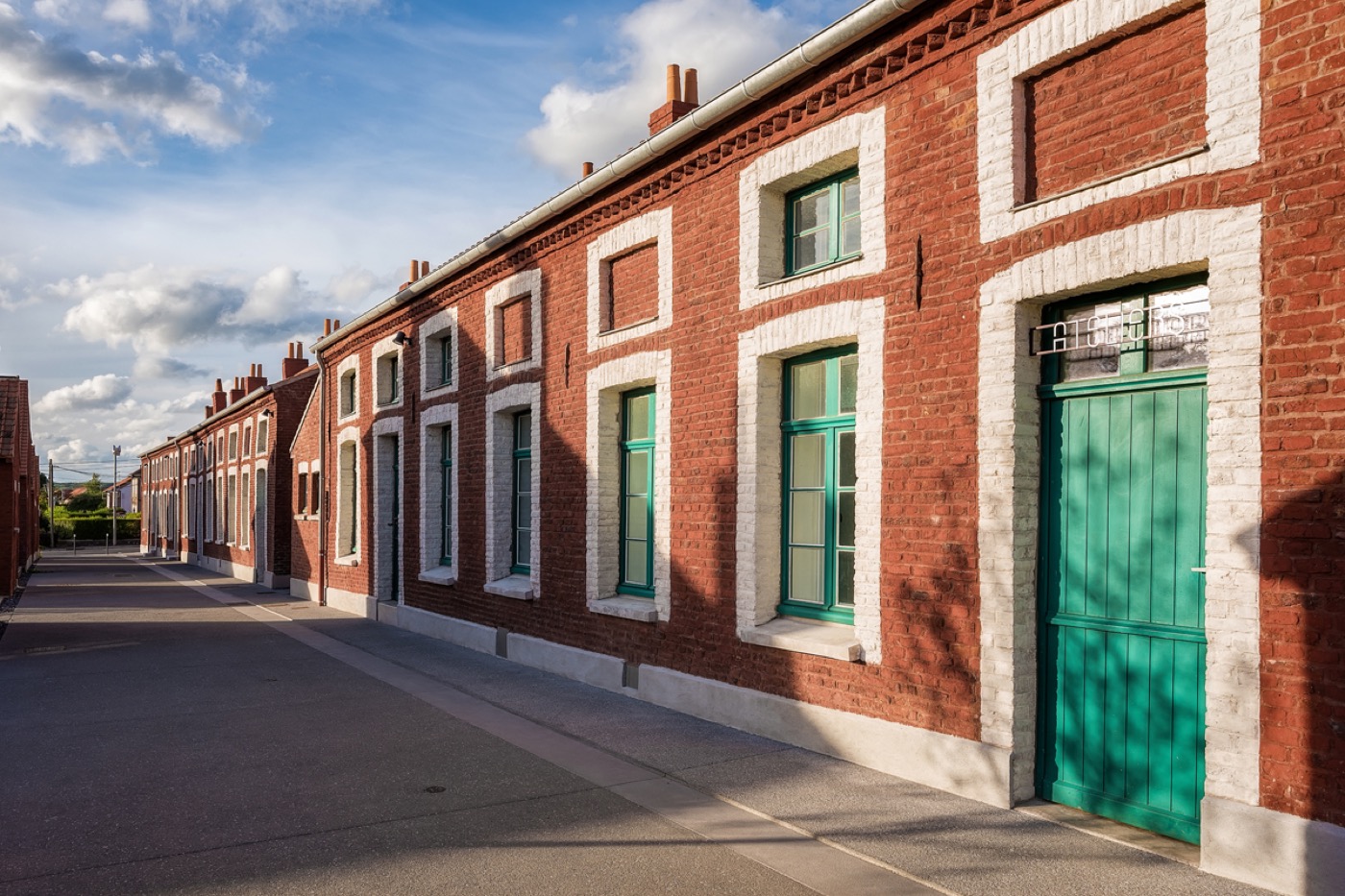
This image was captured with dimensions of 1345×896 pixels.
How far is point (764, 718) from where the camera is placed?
7953 millimetres

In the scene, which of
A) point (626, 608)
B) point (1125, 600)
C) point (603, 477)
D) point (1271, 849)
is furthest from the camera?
point (603, 477)

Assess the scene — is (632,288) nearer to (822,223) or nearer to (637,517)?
(637,517)

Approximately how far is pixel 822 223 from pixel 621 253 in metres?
2.79

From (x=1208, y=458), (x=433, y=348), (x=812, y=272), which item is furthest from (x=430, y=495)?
(x=1208, y=458)

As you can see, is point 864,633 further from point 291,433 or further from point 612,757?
point 291,433

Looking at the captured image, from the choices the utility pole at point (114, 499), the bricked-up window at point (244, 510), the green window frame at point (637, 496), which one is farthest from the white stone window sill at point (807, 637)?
the utility pole at point (114, 499)

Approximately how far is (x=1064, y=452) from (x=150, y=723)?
7837 millimetres

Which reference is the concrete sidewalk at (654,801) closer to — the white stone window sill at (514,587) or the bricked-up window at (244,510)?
the white stone window sill at (514,587)

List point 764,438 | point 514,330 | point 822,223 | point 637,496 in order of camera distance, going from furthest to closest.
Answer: point 514,330 → point 637,496 → point 764,438 → point 822,223

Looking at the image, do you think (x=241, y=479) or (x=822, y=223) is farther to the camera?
(x=241, y=479)

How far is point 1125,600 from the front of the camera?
18.6ft

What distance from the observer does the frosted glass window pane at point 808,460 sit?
7.96 meters

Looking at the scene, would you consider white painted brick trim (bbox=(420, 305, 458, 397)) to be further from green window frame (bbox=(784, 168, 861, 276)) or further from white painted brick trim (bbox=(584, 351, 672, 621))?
green window frame (bbox=(784, 168, 861, 276))

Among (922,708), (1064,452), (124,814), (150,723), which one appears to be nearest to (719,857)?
(922,708)
